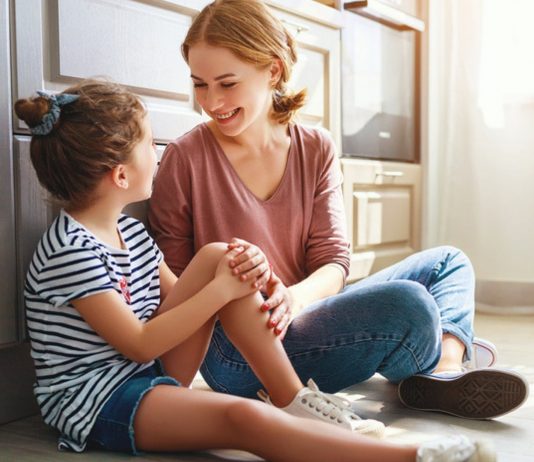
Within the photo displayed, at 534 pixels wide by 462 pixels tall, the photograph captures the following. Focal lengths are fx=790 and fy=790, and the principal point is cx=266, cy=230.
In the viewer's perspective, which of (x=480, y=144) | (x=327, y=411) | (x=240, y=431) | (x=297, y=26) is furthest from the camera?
(x=480, y=144)

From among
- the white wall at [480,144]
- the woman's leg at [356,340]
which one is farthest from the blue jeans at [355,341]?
the white wall at [480,144]

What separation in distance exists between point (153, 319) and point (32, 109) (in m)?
0.37

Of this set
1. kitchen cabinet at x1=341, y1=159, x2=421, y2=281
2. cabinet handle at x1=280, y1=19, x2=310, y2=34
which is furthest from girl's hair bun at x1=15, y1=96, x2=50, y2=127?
kitchen cabinet at x1=341, y1=159, x2=421, y2=281

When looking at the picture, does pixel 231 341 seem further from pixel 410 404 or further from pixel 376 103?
pixel 376 103

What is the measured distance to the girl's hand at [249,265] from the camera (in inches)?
47.9

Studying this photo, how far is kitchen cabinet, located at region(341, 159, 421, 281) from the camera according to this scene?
236cm

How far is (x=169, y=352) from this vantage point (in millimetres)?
1310

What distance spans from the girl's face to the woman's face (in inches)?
6.4

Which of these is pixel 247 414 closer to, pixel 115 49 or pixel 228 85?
pixel 228 85

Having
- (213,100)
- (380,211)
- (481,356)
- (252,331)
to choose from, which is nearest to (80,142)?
(213,100)

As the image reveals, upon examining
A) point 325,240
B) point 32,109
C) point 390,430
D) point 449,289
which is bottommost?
point 390,430

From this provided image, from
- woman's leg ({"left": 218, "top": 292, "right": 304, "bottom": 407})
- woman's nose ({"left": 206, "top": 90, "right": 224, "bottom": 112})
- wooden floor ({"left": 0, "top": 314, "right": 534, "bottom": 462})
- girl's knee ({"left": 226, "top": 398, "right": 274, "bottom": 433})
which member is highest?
woman's nose ({"left": 206, "top": 90, "right": 224, "bottom": 112})

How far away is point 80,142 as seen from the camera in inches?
48.2

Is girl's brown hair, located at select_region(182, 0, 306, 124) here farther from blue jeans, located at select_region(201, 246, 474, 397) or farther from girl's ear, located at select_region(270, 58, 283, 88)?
blue jeans, located at select_region(201, 246, 474, 397)
